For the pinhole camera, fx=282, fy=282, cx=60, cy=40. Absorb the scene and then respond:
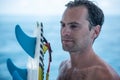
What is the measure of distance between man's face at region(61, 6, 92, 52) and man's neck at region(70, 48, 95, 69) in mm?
69

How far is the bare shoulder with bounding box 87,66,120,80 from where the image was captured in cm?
94

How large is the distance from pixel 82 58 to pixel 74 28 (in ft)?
0.47

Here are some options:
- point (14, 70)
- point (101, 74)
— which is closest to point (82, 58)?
point (101, 74)

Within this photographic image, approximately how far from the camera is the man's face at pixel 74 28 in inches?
36.4

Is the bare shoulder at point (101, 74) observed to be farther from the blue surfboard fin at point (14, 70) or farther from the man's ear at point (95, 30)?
the blue surfboard fin at point (14, 70)

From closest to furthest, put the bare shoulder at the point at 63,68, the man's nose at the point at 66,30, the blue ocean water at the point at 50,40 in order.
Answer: the man's nose at the point at 66,30 → the bare shoulder at the point at 63,68 → the blue ocean water at the point at 50,40

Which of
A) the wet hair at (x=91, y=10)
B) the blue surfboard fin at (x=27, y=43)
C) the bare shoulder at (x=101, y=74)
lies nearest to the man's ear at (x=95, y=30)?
the wet hair at (x=91, y=10)

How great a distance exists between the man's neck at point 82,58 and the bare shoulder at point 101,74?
46 mm

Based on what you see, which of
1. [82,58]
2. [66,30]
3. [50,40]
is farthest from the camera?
[50,40]

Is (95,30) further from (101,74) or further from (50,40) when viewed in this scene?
(50,40)

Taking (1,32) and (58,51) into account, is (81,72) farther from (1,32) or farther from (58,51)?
(1,32)

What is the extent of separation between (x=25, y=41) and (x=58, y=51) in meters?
0.82

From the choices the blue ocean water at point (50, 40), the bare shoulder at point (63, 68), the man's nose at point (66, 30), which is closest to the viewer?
the man's nose at point (66, 30)

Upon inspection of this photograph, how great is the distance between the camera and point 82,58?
103 centimetres
